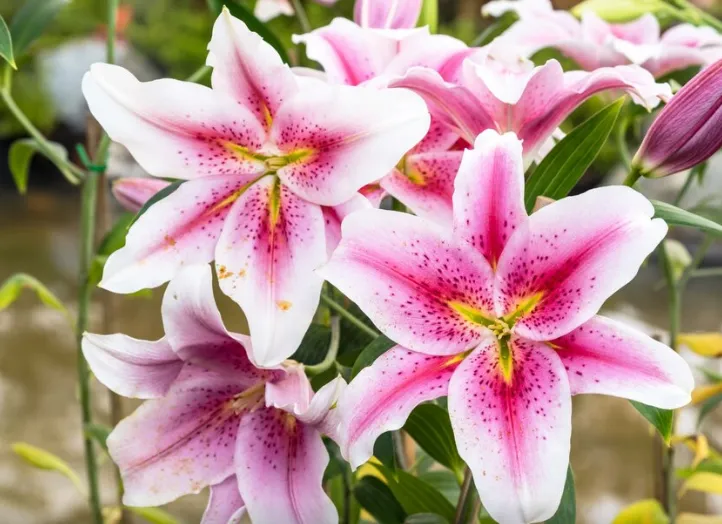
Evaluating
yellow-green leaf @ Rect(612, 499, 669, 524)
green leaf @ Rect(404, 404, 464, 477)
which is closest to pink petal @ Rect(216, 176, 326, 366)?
green leaf @ Rect(404, 404, 464, 477)

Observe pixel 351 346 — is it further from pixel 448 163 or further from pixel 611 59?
pixel 611 59

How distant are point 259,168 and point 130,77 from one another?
0.06 meters

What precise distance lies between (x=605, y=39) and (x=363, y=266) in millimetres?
256

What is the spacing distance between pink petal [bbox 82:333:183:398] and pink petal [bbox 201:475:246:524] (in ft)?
→ 0.17

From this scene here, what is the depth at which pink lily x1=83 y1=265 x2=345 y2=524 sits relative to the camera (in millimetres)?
308

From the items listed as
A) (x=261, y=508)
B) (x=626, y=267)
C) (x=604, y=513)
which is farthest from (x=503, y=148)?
(x=604, y=513)

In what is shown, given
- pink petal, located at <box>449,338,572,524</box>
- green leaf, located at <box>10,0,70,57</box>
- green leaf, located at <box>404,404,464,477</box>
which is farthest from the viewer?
green leaf, located at <box>10,0,70,57</box>

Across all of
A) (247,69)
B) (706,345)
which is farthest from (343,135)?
(706,345)

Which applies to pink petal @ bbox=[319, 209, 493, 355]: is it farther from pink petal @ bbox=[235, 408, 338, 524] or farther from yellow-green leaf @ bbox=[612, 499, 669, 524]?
yellow-green leaf @ bbox=[612, 499, 669, 524]

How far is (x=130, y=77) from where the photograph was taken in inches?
11.5

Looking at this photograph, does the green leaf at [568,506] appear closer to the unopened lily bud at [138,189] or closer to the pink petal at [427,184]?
the pink petal at [427,184]

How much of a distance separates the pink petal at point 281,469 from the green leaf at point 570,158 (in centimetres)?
14

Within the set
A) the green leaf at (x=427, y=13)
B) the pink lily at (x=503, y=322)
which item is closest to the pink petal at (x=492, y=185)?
the pink lily at (x=503, y=322)

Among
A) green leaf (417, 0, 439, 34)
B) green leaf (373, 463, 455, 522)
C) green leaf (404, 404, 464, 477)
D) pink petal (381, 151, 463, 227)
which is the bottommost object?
green leaf (373, 463, 455, 522)
